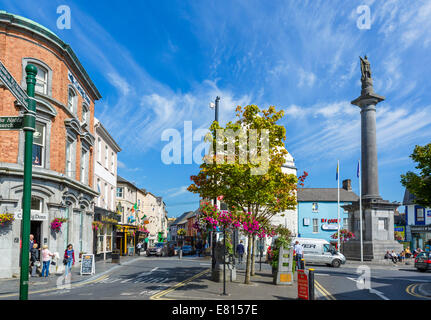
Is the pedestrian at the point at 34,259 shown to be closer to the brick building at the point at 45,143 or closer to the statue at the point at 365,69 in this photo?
the brick building at the point at 45,143

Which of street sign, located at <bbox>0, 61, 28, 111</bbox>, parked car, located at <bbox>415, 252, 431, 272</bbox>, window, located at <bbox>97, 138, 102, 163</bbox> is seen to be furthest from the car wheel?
street sign, located at <bbox>0, 61, 28, 111</bbox>

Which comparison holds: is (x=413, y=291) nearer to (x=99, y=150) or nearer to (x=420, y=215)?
(x=99, y=150)

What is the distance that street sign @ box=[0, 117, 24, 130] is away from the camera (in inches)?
284

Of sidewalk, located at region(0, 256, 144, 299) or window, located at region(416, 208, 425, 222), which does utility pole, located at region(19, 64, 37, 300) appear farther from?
window, located at region(416, 208, 425, 222)

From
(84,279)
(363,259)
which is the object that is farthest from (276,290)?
(363,259)

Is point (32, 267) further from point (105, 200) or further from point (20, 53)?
point (105, 200)

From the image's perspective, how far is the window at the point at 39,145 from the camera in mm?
20703

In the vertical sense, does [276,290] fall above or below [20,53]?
below

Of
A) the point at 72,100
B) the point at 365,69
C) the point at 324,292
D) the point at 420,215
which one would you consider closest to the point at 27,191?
the point at 324,292

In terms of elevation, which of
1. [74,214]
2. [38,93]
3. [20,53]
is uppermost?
[20,53]

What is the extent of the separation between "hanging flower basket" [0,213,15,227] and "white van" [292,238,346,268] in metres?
19.4

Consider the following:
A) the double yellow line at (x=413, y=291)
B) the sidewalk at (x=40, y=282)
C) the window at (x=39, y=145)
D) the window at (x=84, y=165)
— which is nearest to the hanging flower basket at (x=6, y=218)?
the sidewalk at (x=40, y=282)

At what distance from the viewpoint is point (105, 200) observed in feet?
120
